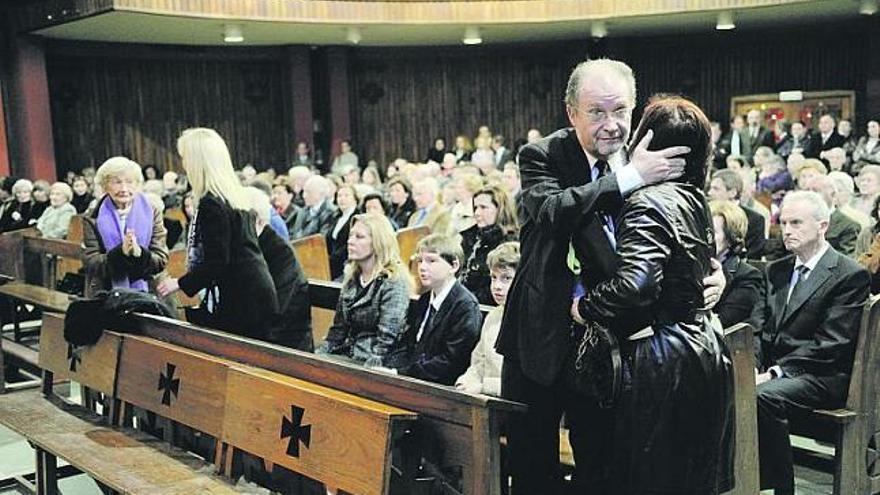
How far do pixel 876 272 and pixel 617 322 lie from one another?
3119 millimetres

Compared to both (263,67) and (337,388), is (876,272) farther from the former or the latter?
(263,67)

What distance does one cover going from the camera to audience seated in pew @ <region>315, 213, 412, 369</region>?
171 inches

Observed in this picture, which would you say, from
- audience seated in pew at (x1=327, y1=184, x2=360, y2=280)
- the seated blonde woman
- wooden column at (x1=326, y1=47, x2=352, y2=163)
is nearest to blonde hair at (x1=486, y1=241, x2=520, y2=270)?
audience seated in pew at (x1=327, y1=184, x2=360, y2=280)

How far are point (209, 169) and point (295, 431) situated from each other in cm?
145

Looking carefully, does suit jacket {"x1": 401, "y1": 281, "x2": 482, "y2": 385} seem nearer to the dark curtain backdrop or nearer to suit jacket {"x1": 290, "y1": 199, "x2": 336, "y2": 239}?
suit jacket {"x1": 290, "y1": 199, "x2": 336, "y2": 239}

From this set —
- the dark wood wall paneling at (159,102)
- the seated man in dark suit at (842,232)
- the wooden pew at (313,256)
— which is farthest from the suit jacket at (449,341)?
the dark wood wall paneling at (159,102)

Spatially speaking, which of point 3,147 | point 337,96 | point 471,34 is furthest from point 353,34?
point 3,147

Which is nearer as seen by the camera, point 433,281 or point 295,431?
point 295,431

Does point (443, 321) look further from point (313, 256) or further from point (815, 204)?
point (313, 256)

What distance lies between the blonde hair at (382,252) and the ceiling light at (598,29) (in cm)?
992

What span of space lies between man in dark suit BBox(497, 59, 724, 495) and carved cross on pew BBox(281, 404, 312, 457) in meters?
0.83

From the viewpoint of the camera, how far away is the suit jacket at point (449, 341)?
156 inches

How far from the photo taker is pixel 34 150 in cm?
1232

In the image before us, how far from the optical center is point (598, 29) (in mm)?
14211
